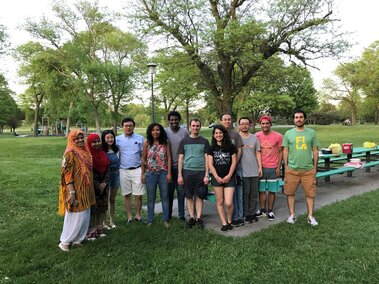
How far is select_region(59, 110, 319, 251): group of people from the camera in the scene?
4.71m

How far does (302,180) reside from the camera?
16.5 ft

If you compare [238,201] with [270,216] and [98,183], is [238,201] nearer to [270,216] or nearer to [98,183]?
[270,216]

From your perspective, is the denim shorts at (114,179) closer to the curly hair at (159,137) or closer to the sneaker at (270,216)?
the curly hair at (159,137)

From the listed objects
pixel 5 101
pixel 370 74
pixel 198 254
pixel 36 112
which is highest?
pixel 370 74

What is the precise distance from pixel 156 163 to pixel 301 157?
7.37ft

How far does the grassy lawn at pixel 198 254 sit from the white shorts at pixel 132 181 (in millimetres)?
574

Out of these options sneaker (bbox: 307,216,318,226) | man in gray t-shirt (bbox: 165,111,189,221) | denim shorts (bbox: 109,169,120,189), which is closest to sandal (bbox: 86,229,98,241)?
denim shorts (bbox: 109,169,120,189)

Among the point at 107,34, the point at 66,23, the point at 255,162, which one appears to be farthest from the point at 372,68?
the point at 255,162

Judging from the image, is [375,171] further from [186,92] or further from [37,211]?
[186,92]

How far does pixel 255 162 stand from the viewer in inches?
200

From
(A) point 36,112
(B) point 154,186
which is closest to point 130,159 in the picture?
(B) point 154,186

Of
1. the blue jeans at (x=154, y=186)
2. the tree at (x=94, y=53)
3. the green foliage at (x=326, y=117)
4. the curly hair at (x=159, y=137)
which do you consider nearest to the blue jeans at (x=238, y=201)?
the blue jeans at (x=154, y=186)

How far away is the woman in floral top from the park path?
95cm

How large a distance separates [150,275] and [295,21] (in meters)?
14.7
